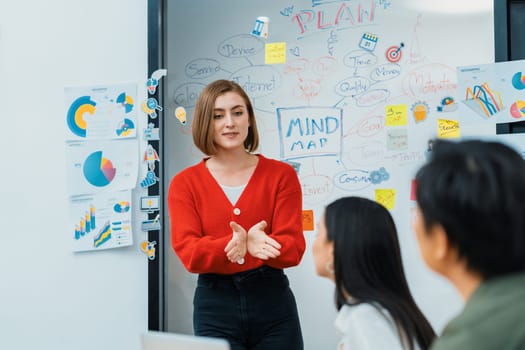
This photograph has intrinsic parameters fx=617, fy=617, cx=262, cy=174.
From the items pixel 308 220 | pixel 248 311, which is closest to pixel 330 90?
pixel 308 220

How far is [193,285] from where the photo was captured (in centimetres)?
273

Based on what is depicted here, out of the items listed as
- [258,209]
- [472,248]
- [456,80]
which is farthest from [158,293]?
[472,248]

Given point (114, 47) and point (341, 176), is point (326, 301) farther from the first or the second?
point (114, 47)

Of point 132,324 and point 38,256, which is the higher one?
point 38,256

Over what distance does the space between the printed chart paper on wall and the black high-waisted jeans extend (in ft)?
2.85

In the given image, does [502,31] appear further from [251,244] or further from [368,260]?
[368,260]

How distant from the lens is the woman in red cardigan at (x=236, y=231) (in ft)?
6.35

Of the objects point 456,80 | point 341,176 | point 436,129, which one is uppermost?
point 456,80

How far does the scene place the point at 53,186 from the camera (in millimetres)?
2838

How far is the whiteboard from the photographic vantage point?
2.46 m

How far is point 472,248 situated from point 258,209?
125 cm

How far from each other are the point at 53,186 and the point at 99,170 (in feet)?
0.84

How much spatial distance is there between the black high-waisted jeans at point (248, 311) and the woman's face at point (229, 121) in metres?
0.45

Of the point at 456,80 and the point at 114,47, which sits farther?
the point at 114,47
